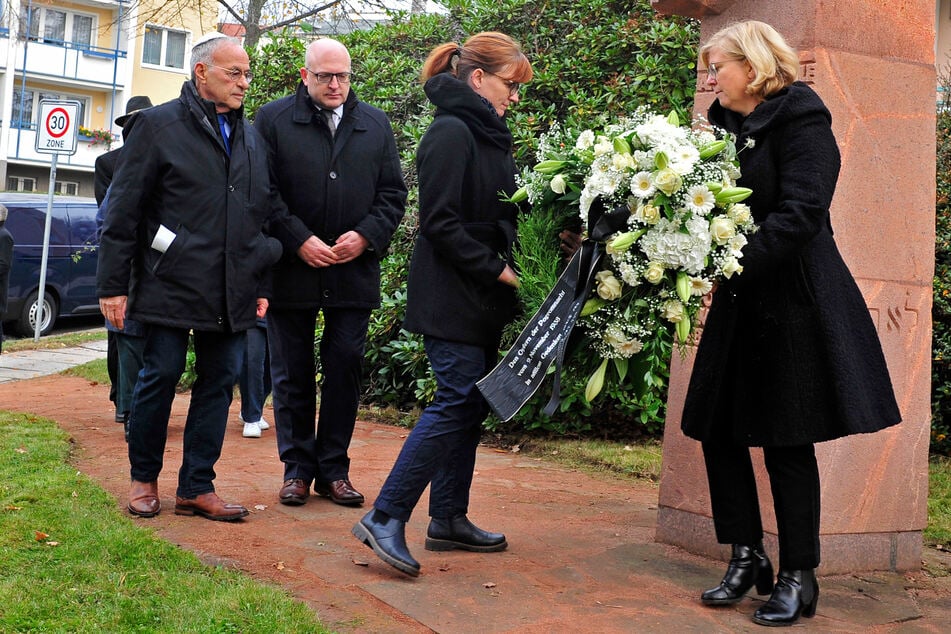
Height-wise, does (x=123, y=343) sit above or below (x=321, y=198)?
below

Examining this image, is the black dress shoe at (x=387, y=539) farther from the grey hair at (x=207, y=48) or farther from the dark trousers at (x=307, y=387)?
the grey hair at (x=207, y=48)

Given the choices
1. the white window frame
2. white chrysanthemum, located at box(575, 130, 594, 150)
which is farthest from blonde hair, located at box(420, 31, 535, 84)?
the white window frame

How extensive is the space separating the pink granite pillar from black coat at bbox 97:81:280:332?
2059 mm

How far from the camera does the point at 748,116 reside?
4129 millimetres

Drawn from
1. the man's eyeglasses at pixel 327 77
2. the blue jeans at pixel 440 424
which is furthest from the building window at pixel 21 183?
the blue jeans at pixel 440 424

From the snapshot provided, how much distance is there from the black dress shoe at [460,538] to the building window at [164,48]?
140ft

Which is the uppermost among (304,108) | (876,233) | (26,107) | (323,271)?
(26,107)

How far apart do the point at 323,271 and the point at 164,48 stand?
1675 inches

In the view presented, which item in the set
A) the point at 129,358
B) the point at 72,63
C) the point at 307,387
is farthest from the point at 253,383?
the point at 72,63

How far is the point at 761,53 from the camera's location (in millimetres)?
4016

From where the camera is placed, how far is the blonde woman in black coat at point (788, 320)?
3959mm

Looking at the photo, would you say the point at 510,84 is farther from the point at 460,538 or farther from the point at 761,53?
the point at 460,538

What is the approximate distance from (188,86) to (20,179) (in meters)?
40.2

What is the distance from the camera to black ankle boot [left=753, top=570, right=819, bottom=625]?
4012 mm
